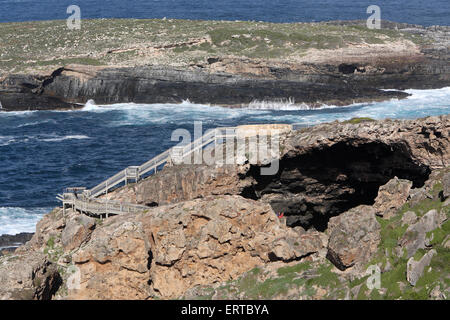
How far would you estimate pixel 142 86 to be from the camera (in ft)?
318

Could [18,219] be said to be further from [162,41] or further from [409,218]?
[162,41]

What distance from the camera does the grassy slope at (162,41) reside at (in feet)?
335

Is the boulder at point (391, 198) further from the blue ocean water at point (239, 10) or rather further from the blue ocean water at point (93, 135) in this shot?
the blue ocean water at point (239, 10)

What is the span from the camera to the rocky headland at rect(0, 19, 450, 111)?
9512 centimetres

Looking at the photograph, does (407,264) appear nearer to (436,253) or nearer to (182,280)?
(436,253)

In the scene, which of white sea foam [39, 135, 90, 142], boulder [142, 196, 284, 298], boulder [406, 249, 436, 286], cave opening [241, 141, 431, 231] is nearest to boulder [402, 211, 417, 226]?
boulder [406, 249, 436, 286]

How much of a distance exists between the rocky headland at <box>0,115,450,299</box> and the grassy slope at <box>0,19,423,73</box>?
5975 centimetres

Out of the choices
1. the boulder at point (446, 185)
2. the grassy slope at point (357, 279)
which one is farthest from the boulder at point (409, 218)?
the boulder at point (446, 185)

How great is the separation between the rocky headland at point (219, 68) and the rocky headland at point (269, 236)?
50.1 metres

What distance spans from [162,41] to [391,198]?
74849 millimetres

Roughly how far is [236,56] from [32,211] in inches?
1980

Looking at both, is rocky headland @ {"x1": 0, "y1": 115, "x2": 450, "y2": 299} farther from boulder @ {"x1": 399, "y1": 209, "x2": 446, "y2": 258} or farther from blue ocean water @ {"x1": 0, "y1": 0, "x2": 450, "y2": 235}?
blue ocean water @ {"x1": 0, "y1": 0, "x2": 450, "y2": 235}

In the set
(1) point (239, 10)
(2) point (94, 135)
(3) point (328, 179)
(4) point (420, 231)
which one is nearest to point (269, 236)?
(4) point (420, 231)

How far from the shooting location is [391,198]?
1506 inches
